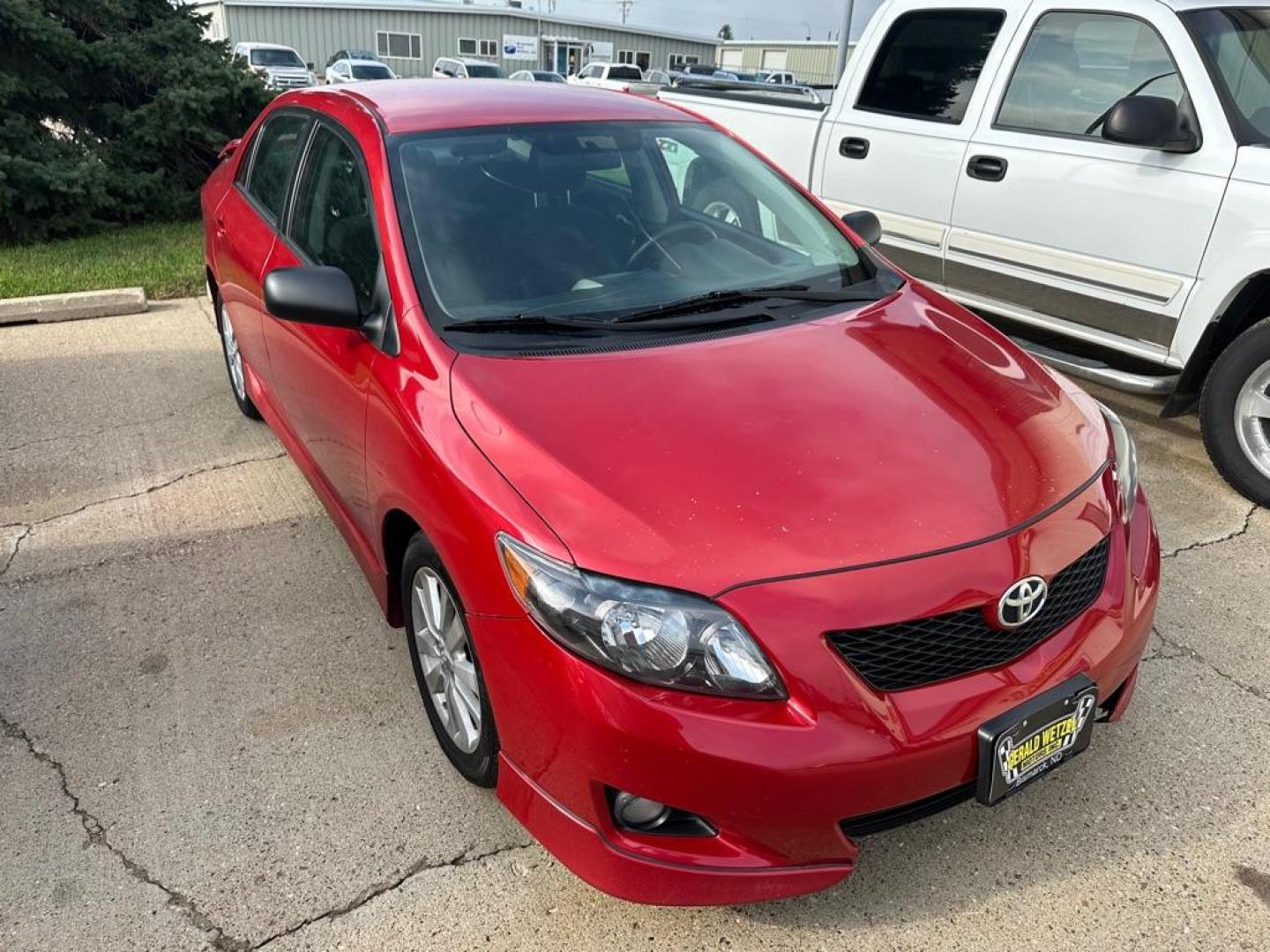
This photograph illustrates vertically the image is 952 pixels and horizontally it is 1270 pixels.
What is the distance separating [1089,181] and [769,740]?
358 centimetres

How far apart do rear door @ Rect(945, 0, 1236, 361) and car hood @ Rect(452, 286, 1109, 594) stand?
1.82 meters

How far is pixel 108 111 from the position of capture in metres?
8.32

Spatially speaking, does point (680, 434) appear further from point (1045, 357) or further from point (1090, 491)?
point (1045, 357)

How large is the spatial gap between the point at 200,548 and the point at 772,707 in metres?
2.70

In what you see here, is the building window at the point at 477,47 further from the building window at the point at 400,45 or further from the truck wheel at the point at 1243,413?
the truck wheel at the point at 1243,413

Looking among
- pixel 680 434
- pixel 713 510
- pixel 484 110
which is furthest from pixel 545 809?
pixel 484 110

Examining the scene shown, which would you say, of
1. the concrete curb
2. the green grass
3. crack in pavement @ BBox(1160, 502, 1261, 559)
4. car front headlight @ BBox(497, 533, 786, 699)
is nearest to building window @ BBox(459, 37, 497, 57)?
the green grass

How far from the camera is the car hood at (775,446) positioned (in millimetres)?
1922

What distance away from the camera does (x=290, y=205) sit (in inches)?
139

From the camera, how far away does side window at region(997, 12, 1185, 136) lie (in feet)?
13.7

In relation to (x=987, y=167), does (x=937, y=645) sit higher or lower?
Answer: lower

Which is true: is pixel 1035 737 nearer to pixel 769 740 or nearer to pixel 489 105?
pixel 769 740

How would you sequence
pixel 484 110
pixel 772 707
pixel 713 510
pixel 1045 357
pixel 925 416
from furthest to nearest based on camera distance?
pixel 1045 357 < pixel 484 110 < pixel 925 416 < pixel 713 510 < pixel 772 707

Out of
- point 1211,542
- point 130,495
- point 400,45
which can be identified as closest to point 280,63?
point 400,45
